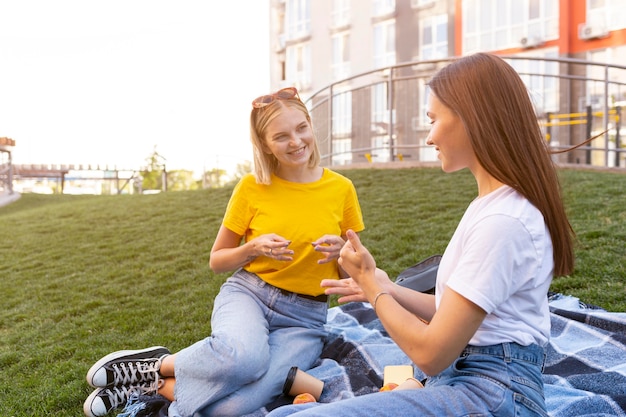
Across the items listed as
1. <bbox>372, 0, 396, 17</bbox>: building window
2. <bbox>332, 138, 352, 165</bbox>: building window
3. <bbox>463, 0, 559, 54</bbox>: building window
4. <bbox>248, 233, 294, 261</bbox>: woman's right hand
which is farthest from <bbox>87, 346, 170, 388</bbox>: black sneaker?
<bbox>372, 0, 396, 17</bbox>: building window

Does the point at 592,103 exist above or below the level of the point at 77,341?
above

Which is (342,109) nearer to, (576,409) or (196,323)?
(196,323)

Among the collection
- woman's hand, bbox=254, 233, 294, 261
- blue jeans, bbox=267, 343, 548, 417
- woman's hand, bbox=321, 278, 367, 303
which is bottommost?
blue jeans, bbox=267, 343, 548, 417

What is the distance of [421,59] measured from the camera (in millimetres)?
22281

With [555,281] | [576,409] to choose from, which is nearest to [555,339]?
[576,409]

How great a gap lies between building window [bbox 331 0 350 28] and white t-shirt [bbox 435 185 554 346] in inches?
978

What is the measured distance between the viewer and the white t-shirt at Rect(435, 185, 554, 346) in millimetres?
1457

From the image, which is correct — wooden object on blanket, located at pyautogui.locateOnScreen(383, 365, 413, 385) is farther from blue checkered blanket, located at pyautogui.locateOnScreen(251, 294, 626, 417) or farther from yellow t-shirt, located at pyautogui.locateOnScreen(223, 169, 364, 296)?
yellow t-shirt, located at pyautogui.locateOnScreen(223, 169, 364, 296)

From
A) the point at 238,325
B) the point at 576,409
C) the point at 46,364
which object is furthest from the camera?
the point at 46,364

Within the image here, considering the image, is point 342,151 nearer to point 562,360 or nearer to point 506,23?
point 562,360

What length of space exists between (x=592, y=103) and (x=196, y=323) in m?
9.22

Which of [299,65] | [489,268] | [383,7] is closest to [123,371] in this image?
[489,268]

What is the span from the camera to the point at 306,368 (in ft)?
9.45

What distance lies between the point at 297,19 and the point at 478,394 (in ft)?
92.2
